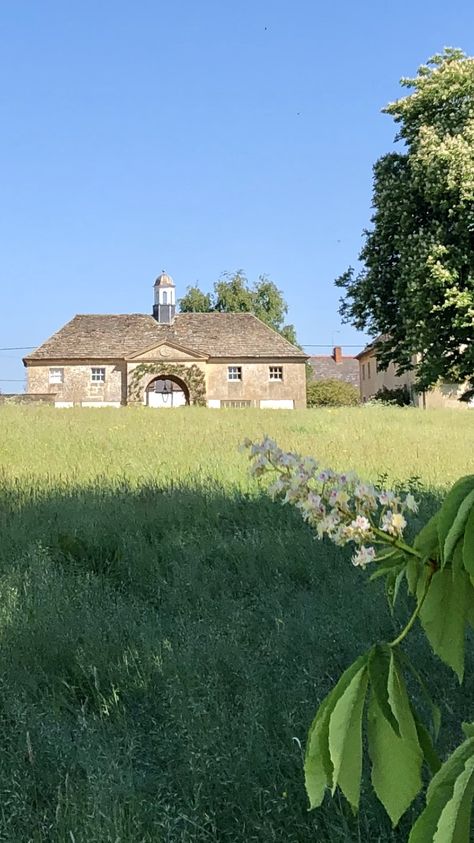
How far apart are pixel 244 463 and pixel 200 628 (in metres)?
6.07

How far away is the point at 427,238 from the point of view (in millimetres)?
22438

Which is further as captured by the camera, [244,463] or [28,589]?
[244,463]

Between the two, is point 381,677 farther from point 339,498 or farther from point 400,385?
point 400,385

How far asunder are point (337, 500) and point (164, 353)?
45650 millimetres

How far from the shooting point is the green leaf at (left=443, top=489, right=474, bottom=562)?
2.96ft

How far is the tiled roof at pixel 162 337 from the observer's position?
47.1 meters

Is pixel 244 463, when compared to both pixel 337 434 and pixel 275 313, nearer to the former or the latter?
pixel 337 434

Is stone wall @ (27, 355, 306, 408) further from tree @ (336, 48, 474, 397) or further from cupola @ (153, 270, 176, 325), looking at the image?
tree @ (336, 48, 474, 397)

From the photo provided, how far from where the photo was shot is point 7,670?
148 inches

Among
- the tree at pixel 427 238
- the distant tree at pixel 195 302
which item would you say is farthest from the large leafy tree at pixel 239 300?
the tree at pixel 427 238

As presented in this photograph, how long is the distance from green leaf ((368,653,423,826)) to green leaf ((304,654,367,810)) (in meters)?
0.04

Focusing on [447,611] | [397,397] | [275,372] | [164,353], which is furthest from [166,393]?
[447,611]

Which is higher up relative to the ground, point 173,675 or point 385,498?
point 385,498

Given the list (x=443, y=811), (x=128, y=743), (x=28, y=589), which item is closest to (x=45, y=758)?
(x=128, y=743)
